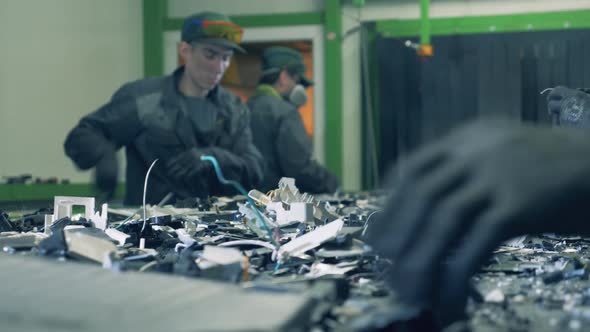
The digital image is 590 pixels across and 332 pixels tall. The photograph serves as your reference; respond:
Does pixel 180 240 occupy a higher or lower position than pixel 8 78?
lower

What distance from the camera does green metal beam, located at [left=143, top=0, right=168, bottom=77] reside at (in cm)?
511

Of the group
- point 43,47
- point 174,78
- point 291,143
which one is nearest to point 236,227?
point 174,78

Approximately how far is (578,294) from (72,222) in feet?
2.55

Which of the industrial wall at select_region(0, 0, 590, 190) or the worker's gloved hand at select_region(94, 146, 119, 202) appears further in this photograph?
the industrial wall at select_region(0, 0, 590, 190)

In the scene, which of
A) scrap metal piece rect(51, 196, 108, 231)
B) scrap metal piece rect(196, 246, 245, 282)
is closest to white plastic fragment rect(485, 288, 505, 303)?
scrap metal piece rect(196, 246, 245, 282)

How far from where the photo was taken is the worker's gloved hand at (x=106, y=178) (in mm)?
1847

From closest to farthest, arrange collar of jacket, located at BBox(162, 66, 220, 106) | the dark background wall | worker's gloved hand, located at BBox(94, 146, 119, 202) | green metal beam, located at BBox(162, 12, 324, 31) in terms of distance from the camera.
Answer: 1. worker's gloved hand, located at BBox(94, 146, 119, 202)
2. collar of jacket, located at BBox(162, 66, 220, 106)
3. the dark background wall
4. green metal beam, located at BBox(162, 12, 324, 31)

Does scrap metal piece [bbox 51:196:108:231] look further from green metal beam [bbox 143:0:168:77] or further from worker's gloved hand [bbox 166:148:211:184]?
green metal beam [bbox 143:0:168:77]

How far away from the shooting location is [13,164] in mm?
3562

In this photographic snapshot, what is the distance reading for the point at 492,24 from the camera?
472 centimetres

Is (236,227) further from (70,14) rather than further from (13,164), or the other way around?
(70,14)

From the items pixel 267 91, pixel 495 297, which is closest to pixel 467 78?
pixel 267 91

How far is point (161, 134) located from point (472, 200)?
2.20 metres

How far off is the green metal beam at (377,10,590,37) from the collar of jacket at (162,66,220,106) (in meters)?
2.31
